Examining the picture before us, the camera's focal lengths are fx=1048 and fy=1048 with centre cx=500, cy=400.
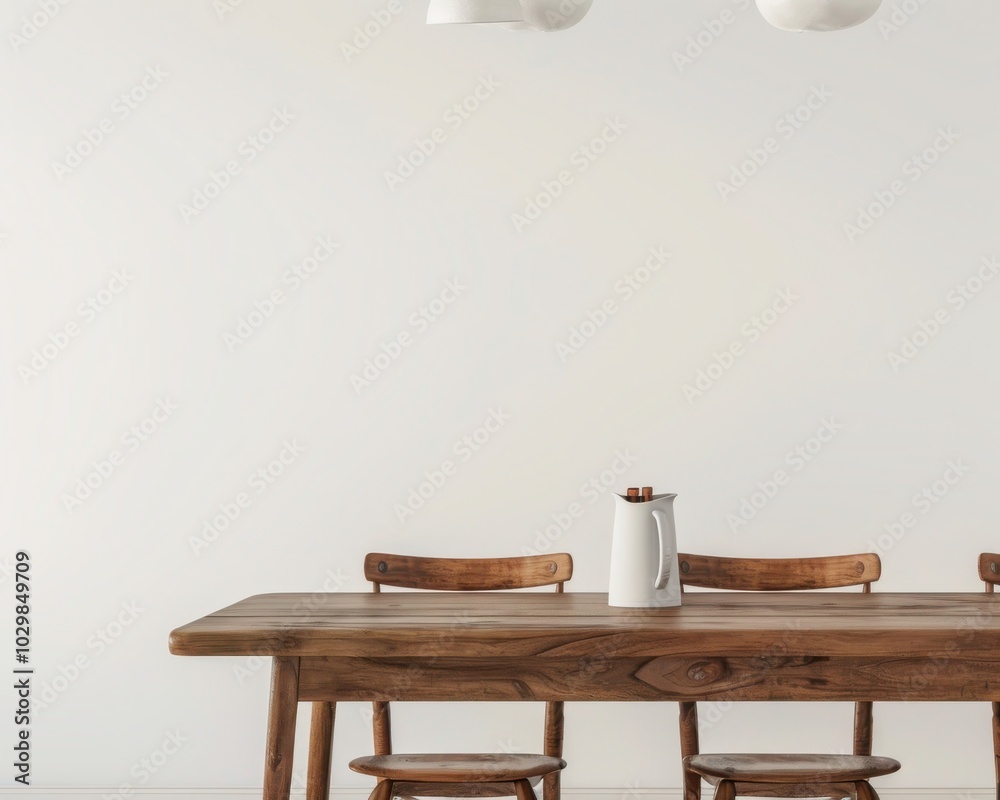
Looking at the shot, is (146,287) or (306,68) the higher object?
(306,68)

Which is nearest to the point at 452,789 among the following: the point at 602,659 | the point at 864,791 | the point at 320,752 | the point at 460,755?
the point at 460,755

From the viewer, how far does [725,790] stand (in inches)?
74.4

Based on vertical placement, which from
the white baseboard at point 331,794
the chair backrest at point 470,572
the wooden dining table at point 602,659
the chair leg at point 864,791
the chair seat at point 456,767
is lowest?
the white baseboard at point 331,794

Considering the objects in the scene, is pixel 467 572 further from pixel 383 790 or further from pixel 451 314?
pixel 451 314

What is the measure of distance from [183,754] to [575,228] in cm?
188

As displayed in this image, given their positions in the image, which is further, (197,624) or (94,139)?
(94,139)

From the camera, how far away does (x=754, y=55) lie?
9.95ft

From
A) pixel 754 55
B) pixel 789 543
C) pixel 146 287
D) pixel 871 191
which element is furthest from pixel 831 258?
pixel 146 287

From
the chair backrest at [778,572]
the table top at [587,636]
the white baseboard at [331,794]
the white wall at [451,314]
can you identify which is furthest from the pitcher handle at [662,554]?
the white baseboard at [331,794]

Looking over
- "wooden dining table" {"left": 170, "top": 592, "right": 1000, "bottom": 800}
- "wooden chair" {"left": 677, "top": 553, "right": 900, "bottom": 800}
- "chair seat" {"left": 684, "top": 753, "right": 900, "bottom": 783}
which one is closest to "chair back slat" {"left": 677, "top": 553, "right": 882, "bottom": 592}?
"wooden chair" {"left": 677, "top": 553, "right": 900, "bottom": 800}

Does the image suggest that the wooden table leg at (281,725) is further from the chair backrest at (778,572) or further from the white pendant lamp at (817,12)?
the white pendant lamp at (817,12)

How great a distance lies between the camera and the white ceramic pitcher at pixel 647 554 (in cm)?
175

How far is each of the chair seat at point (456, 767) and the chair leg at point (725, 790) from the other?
0.95 feet

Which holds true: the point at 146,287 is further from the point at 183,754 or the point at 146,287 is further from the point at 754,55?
the point at 754,55
